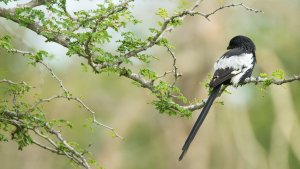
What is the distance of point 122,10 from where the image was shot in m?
4.41

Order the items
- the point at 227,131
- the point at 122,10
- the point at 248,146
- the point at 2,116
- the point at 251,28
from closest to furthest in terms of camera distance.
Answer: the point at 122,10 → the point at 2,116 → the point at 248,146 → the point at 227,131 → the point at 251,28

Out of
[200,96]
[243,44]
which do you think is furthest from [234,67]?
[200,96]

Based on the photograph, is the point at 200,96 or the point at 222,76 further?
the point at 200,96

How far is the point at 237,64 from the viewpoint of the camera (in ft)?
19.7

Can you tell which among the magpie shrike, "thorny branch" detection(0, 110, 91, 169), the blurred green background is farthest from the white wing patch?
the blurred green background

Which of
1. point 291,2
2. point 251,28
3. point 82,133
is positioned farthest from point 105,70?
point 82,133

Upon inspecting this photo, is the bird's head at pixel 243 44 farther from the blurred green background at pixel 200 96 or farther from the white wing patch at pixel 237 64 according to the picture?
the blurred green background at pixel 200 96

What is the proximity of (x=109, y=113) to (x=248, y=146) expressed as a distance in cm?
286

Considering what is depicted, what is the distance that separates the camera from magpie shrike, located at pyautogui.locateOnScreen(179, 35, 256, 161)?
17.6 ft

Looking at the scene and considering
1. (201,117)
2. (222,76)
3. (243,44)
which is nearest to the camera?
(201,117)

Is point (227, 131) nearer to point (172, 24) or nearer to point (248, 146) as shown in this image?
point (248, 146)

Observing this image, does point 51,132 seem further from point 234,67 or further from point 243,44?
point 243,44

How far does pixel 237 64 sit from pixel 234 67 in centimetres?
9

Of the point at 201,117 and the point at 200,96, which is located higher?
the point at 201,117
